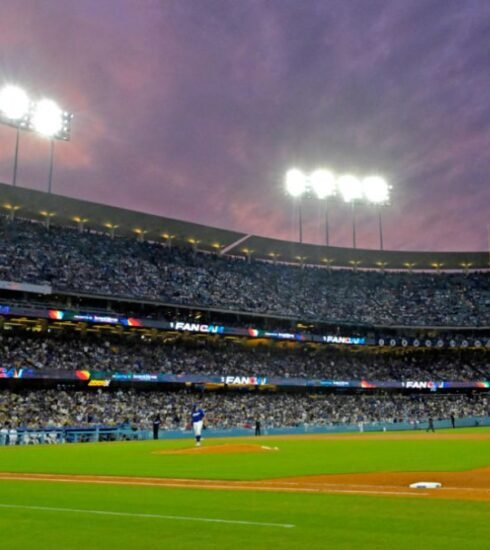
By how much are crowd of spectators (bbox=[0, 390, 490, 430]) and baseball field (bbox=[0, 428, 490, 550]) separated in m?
29.1

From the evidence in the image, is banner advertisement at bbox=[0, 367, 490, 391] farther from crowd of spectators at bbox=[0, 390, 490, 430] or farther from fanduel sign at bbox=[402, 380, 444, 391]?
crowd of spectators at bbox=[0, 390, 490, 430]

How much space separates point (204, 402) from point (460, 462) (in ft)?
132

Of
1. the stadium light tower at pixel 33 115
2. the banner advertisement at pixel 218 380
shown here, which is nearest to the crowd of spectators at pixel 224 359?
the banner advertisement at pixel 218 380

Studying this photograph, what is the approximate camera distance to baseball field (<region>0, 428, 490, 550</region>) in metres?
7.31

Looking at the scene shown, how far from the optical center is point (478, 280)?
82.9m

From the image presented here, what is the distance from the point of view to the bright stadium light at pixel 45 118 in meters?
51.8

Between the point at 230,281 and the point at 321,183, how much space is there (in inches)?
559

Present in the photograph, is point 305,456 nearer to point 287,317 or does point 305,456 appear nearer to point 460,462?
point 460,462

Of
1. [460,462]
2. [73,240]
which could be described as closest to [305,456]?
[460,462]

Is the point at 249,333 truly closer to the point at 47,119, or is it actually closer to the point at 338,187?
the point at 338,187

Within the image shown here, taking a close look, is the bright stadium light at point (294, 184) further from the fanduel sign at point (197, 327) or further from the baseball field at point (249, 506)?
the baseball field at point (249, 506)

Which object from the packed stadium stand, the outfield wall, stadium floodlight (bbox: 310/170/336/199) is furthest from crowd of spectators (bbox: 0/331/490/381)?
stadium floodlight (bbox: 310/170/336/199)

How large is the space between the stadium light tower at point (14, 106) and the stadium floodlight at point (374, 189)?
37.0m

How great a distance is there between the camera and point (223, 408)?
57719 millimetres
